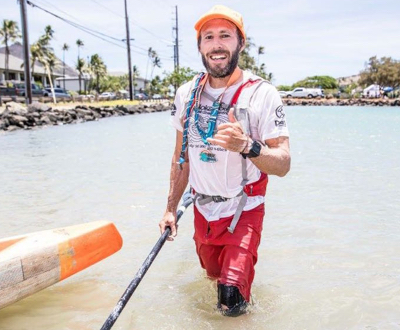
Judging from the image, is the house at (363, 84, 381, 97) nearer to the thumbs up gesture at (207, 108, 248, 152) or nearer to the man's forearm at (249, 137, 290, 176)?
the man's forearm at (249, 137, 290, 176)

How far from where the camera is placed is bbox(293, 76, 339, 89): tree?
383ft

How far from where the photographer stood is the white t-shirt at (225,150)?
2844 millimetres

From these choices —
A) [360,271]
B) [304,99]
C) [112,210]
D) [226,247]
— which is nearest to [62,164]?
[112,210]

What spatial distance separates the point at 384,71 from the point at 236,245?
258 feet

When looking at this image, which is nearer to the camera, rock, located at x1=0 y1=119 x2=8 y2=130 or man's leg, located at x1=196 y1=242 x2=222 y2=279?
man's leg, located at x1=196 y1=242 x2=222 y2=279

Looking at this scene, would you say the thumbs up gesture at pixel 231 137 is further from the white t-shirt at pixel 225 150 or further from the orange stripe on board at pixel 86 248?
the orange stripe on board at pixel 86 248

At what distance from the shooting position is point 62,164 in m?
12.7

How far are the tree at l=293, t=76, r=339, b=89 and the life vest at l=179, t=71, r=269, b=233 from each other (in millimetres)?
116408

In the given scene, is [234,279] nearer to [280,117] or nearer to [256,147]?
[256,147]

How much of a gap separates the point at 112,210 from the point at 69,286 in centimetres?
302

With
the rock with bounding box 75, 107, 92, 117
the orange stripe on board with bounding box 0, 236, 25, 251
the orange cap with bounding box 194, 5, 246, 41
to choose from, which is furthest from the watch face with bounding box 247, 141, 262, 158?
the rock with bounding box 75, 107, 92, 117

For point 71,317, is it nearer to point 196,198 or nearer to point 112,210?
point 196,198

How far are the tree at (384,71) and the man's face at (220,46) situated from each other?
77909 millimetres

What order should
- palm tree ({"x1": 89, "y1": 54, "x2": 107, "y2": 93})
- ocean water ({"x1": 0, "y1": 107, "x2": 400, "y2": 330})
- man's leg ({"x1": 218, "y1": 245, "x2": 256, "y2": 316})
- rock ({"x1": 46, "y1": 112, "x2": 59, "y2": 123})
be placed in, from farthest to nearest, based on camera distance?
palm tree ({"x1": 89, "y1": 54, "x2": 107, "y2": 93})
rock ({"x1": 46, "y1": 112, "x2": 59, "y2": 123})
ocean water ({"x1": 0, "y1": 107, "x2": 400, "y2": 330})
man's leg ({"x1": 218, "y1": 245, "x2": 256, "y2": 316})
